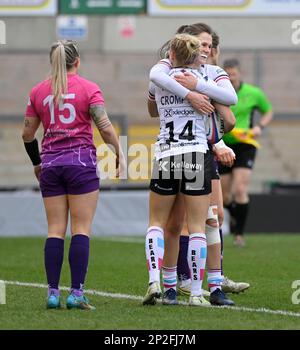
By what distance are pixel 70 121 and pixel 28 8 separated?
35.3ft

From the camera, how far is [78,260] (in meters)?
6.58

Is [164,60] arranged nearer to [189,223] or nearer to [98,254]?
[189,223]

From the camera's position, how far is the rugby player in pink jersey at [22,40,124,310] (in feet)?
21.6

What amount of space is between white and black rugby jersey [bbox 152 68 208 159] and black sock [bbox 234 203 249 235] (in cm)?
580

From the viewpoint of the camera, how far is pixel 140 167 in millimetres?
13805

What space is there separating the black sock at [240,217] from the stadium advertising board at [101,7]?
17.2 feet

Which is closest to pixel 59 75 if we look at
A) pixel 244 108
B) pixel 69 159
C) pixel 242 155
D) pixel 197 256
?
pixel 69 159

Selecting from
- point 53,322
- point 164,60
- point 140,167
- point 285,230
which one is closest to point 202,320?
point 53,322

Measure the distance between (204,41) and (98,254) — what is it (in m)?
4.62

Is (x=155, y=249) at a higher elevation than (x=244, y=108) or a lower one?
lower

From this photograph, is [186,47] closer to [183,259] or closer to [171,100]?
[171,100]

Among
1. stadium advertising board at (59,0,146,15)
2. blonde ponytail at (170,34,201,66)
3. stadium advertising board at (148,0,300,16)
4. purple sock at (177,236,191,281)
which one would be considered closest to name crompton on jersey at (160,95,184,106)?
blonde ponytail at (170,34,201,66)

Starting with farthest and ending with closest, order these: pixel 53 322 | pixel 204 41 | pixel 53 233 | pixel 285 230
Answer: pixel 285 230 → pixel 204 41 → pixel 53 233 → pixel 53 322

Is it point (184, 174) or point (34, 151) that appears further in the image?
point (34, 151)
